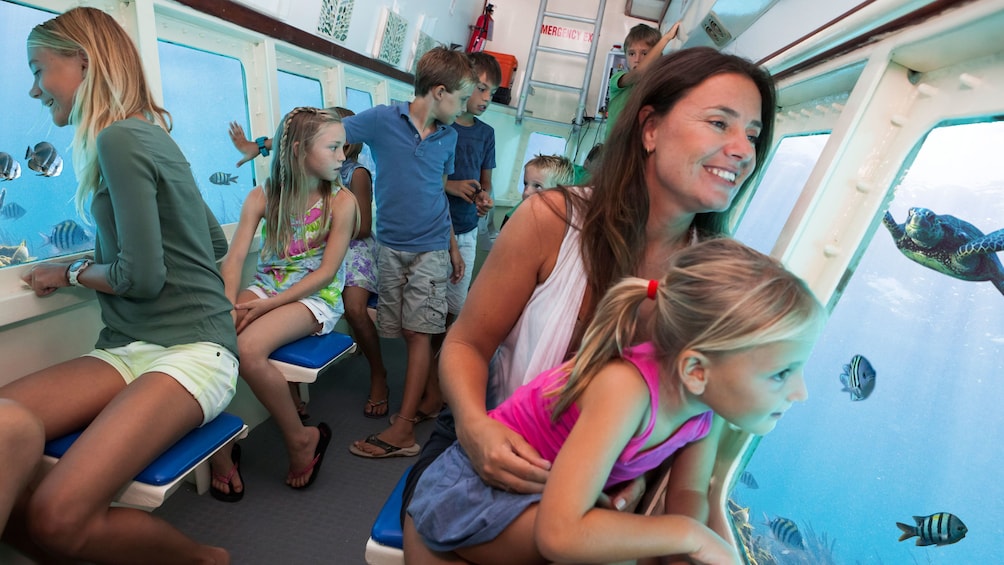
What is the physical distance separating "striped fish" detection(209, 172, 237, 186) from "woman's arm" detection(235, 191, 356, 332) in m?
0.71

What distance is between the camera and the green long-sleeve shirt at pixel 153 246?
5.03 feet

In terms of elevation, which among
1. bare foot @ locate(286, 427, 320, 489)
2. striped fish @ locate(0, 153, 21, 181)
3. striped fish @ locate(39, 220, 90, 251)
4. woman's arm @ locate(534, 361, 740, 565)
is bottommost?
bare foot @ locate(286, 427, 320, 489)

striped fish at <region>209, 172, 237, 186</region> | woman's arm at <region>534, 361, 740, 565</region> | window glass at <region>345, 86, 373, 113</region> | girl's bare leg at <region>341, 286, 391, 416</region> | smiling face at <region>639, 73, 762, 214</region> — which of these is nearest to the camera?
woman's arm at <region>534, 361, 740, 565</region>

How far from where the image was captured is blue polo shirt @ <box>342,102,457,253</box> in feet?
9.12

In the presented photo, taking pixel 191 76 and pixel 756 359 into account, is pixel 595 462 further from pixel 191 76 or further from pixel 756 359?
pixel 191 76

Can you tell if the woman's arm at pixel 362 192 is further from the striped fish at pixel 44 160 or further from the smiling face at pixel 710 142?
the smiling face at pixel 710 142

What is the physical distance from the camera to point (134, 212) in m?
1.54

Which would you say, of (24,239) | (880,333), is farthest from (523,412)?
(24,239)

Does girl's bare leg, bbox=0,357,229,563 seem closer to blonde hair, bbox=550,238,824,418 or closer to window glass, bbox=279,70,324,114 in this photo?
blonde hair, bbox=550,238,824,418

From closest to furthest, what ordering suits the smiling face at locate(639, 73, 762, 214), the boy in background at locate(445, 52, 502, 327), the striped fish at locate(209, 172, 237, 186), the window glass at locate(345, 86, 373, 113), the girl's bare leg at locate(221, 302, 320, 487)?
the smiling face at locate(639, 73, 762, 214)
the girl's bare leg at locate(221, 302, 320, 487)
the striped fish at locate(209, 172, 237, 186)
the boy in background at locate(445, 52, 502, 327)
the window glass at locate(345, 86, 373, 113)

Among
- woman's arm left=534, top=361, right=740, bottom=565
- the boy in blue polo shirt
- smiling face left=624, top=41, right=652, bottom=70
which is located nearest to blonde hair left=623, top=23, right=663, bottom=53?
smiling face left=624, top=41, right=652, bottom=70

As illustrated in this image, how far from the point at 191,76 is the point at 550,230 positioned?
215 centimetres

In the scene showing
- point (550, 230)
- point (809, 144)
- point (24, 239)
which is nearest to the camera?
point (550, 230)

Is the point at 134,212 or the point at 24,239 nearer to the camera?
the point at 134,212
